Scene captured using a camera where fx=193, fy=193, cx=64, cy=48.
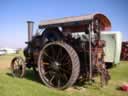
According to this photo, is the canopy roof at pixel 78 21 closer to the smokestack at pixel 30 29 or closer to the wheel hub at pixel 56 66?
the smokestack at pixel 30 29

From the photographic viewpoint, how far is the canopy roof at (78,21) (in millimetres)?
6496

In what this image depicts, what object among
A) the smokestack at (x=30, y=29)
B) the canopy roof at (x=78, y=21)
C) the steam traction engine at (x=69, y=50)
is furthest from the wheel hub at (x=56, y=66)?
the smokestack at (x=30, y=29)

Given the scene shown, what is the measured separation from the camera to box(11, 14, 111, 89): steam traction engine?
21.6ft

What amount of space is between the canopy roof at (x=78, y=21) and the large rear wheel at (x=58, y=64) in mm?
770

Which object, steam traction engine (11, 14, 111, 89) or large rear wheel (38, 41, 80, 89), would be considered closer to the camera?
large rear wheel (38, 41, 80, 89)

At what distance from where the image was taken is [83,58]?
23.2 feet

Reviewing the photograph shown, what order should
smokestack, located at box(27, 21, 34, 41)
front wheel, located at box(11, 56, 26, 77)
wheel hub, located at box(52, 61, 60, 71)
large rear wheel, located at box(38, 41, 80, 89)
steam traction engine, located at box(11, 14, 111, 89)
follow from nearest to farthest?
large rear wheel, located at box(38, 41, 80, 89) → steam traction engine, located at box(11, 14, 111, 89) → wheel hub, located at box(52, 61, 60, 71) → front wheel, located at box(11, 56, 26, 77) → smokestack, located at box(27, 21, 34, 41)

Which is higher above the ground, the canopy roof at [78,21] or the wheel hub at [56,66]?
the canopy roof at [78,21]

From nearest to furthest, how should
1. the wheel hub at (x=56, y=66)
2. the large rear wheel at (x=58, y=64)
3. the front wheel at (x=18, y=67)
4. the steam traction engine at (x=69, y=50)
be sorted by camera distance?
the large rear wheel at (x=58, y=64) → the steam traction engine at (x=69, y=50) → the wheel hub at (x=56, y=66) → the front wheel at (x=18, y=67)

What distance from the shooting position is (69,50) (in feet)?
21.5

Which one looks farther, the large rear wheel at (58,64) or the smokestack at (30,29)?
the smokestack at (30,29)

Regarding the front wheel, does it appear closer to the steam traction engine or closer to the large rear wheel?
the steam traction engine

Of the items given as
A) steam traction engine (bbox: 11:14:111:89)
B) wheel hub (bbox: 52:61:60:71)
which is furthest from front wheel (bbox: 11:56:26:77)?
wheel hub (bbox: 52:61:60:71)

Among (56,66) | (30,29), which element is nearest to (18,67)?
(30,29)
